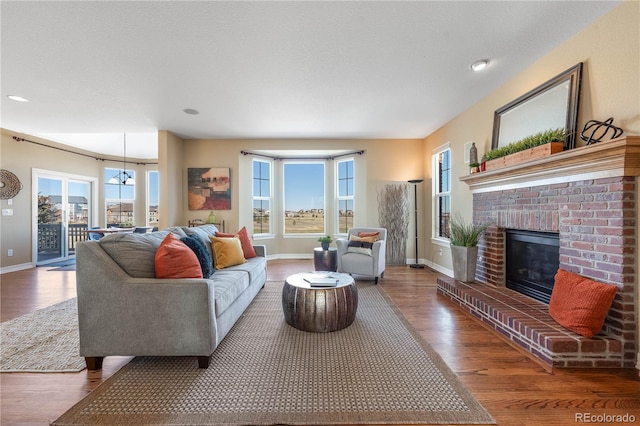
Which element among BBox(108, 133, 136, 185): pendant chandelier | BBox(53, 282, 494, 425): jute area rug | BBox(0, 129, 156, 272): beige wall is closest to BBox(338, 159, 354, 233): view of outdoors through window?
BBox(53, 282, 494, 425): jute area rug

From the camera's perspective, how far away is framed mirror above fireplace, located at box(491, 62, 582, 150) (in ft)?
7.48

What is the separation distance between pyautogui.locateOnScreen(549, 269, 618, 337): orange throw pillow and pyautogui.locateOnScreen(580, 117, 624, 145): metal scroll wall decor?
3.51ft

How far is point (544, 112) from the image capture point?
2.59 meters

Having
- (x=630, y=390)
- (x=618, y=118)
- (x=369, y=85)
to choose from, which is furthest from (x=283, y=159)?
(x=630, y=390)

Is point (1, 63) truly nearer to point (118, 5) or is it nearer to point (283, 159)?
point (118, 5)

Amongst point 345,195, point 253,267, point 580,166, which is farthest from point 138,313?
point 345,195

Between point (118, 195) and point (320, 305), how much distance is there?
24.4 feet

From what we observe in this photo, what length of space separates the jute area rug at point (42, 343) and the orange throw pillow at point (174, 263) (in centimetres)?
90

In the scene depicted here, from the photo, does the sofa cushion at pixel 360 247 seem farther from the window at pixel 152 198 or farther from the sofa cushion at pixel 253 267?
the window at pixel 152 198

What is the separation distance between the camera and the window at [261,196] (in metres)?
5.91

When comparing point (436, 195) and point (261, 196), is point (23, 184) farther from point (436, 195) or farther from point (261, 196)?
point (436, 195)

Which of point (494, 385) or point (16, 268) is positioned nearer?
point (494, 385)

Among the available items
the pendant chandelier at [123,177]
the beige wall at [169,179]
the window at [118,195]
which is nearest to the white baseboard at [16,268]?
the window at [118,195]

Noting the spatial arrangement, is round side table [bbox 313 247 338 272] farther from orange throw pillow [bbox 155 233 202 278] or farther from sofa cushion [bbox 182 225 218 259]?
orange throw pillow [bbox 155 233 202 278]
